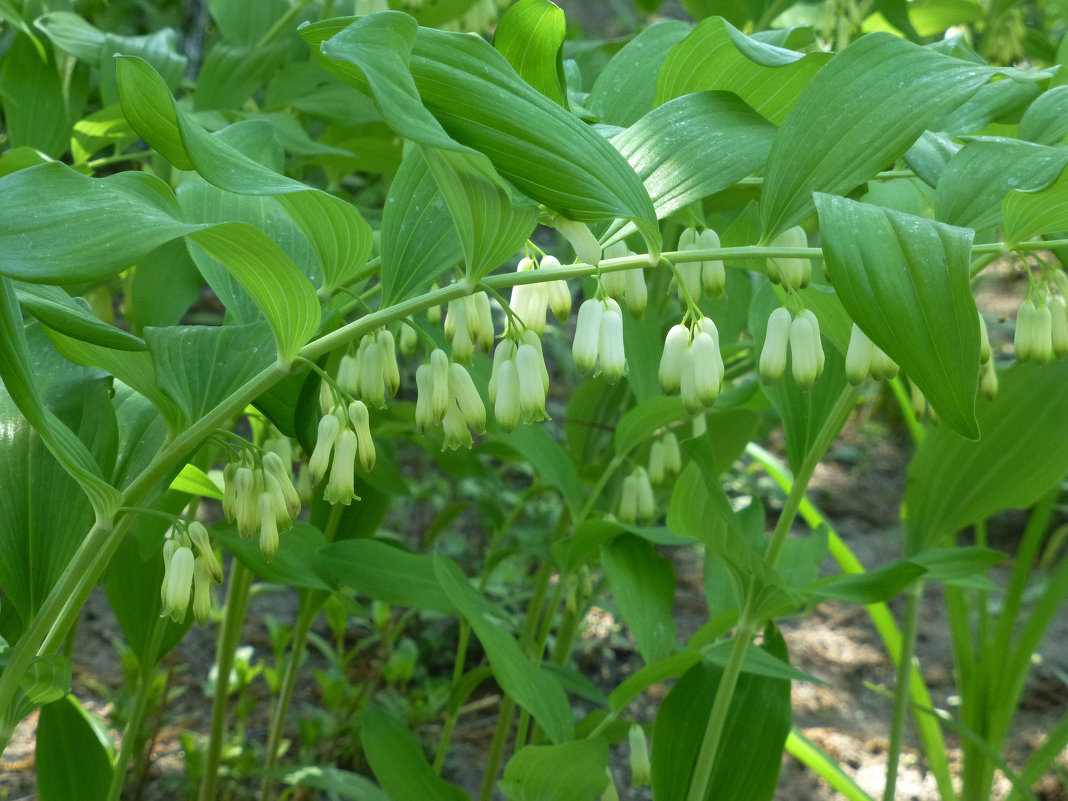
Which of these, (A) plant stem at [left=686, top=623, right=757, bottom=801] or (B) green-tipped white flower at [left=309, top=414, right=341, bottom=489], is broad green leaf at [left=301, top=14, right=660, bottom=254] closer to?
(B) green-tipped white flower at [left=309, top=414, right=341, bottom=489]

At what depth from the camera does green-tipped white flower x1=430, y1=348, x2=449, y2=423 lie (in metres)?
1.13

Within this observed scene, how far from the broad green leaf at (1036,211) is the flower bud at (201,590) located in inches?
37.4

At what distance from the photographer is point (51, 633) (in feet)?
3.79

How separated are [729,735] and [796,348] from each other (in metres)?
0.79

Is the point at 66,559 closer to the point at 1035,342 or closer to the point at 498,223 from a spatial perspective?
the point at 498,223

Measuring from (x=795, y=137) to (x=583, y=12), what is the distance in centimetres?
544

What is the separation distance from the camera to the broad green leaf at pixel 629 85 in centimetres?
129

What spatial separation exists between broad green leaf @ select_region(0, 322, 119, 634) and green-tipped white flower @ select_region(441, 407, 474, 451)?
40 cm

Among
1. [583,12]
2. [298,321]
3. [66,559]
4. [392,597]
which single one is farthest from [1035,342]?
[583,12]

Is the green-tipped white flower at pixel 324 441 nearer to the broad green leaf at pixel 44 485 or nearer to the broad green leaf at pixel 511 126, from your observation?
the broad green leaf at pixel 44 485

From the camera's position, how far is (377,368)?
1180 millimetres

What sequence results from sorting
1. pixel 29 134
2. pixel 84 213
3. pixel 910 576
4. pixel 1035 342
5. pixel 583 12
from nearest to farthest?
pixel 84 213, pixel 1035 342, pixel 910 576, pixel 29 134, pixel 583 12

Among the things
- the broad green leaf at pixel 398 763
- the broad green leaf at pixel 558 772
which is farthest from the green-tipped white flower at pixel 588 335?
the broad green leaf at pixel 398 763

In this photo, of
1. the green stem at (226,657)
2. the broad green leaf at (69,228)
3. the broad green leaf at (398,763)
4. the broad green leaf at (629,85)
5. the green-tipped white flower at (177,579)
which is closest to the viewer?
the broad green leaf at (69,228)
